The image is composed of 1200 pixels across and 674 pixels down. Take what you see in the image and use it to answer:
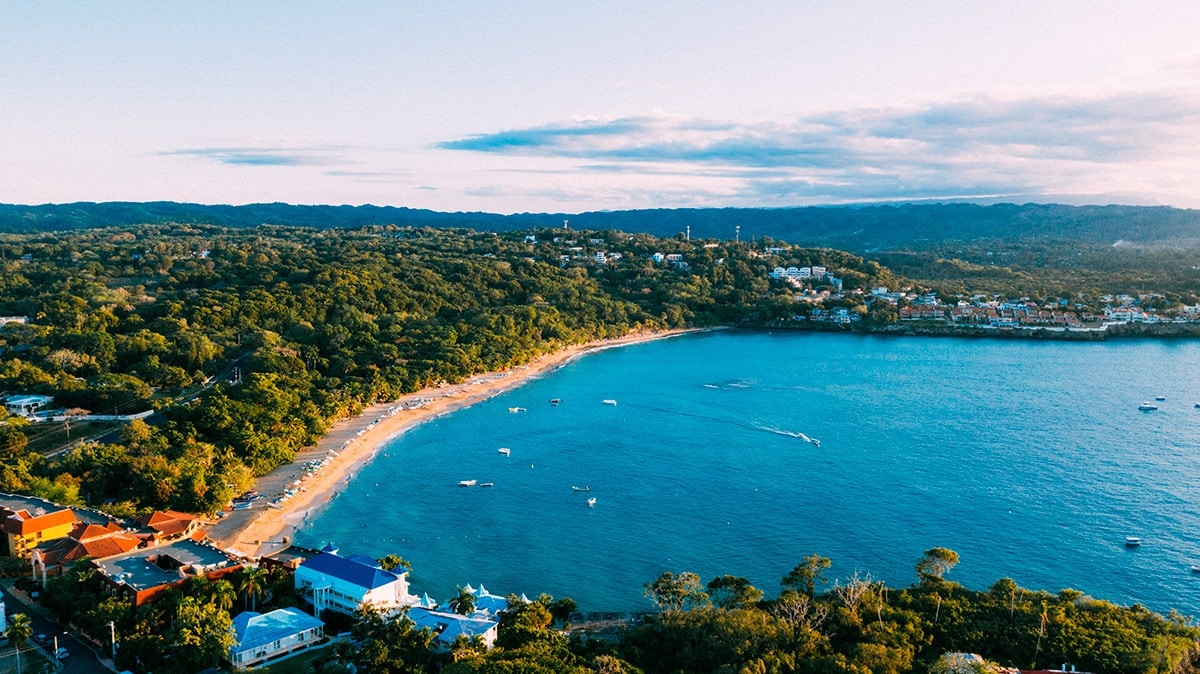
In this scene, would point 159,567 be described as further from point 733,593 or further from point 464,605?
point 733,593

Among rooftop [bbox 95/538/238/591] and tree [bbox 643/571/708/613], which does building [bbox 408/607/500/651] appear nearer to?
tree [bbox 643/571/708/613]

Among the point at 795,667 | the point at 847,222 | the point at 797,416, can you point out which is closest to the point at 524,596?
the point at 795,667

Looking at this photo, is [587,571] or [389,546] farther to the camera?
[389,546]

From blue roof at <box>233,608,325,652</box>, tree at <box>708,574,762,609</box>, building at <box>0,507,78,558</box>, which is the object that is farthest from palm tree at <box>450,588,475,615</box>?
building at <box>0,507,78,558</box>

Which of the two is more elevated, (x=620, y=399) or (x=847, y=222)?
(x=847, y=222)

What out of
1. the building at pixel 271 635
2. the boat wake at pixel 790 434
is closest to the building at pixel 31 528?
the building at pixel 271 635

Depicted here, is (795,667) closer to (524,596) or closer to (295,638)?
(524,596)

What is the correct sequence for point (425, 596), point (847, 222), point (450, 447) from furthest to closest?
1. point (847, 222)
2. point (450, 447)
3. point (425, 596)
